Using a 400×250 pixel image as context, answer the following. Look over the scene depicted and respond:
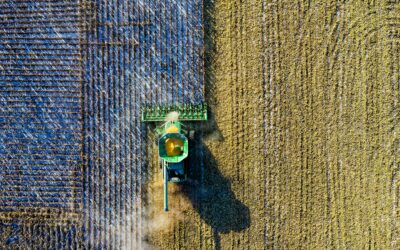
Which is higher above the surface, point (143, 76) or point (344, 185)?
point (143, 76)

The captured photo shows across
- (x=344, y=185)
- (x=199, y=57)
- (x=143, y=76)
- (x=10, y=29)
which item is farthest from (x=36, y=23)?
(x=344, y=185)

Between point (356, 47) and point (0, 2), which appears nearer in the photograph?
point (356, 47)

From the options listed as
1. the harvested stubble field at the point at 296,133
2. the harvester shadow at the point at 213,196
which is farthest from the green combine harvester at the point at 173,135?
the harvested stubble field at the point at 296,133

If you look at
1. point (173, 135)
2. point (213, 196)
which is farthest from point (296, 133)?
point (173, 135)

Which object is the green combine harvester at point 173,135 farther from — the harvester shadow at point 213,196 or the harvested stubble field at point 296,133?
the harvested stubble field at point 296,133

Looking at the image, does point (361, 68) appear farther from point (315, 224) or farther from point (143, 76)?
point (143, 76)
